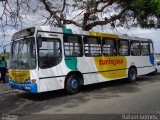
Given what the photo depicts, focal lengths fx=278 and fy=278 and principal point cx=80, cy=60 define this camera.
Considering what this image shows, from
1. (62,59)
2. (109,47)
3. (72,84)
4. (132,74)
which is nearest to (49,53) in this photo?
(62,59)

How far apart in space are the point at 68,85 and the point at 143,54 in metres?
7.46

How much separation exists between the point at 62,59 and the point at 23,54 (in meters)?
1.60

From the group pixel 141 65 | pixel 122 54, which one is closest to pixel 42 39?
pixel 122 54

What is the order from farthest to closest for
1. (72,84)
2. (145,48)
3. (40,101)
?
(145,48) → (72,84) → (40,101)

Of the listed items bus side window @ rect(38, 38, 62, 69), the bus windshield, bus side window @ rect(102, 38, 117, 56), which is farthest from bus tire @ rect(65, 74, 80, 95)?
bus side window @ rect(102, 38, 117, 56)

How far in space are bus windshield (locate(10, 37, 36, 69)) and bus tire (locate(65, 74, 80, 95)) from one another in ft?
6.41

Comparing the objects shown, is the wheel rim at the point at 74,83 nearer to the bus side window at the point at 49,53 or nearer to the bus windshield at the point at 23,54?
the bus side window at the point at 49,53

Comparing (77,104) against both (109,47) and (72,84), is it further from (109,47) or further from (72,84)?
(109,47)

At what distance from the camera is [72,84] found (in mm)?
12047

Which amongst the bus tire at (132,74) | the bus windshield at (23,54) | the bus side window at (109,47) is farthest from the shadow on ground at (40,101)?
the bus tire at (132,74)

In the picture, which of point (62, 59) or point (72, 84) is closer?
point (62, 59)

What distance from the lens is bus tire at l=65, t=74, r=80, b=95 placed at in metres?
11.8

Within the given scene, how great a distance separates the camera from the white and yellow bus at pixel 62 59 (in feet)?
35.0

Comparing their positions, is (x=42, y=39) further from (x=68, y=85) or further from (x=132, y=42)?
(x=132, y=42)
